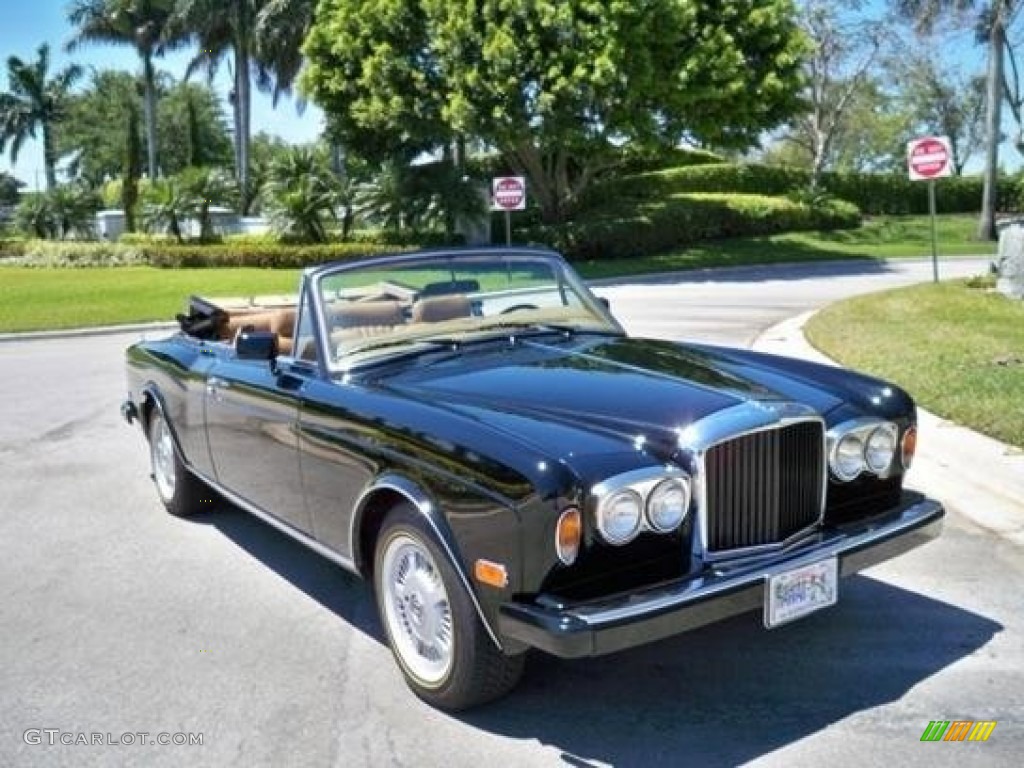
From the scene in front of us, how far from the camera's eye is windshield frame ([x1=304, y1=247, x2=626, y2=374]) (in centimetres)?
445

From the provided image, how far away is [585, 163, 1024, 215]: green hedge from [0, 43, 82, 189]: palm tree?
1949 inches

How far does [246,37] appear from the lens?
41500mm

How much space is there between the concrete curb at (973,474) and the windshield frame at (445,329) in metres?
2.35

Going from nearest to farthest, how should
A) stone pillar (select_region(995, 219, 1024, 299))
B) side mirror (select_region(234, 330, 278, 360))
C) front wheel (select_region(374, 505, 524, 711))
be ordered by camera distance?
front wheel (select_region(374, 505, 524, 711)) → side mirror (select_region(234, 330, 278, 360)) → stone pillar (select_region(995, 219, 1024, 299))

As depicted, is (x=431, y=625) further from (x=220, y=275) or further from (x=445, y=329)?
(x=220, y=275)

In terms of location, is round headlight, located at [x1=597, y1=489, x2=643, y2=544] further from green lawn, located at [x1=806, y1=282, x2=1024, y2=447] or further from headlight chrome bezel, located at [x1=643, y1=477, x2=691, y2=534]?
green lawn, located at [x1=806, y1=282, x2=1024, y2=447]

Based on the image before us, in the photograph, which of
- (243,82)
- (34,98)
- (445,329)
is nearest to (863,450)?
(445,329)

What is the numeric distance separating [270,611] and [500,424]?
1783mm

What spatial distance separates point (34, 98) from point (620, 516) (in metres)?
77.6

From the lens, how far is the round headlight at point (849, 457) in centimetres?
386

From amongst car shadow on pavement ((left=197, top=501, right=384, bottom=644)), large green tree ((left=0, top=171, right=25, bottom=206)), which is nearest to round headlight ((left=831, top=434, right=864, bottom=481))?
car shadow on pavement ((left=197, top=501, right=384, bottom=644))

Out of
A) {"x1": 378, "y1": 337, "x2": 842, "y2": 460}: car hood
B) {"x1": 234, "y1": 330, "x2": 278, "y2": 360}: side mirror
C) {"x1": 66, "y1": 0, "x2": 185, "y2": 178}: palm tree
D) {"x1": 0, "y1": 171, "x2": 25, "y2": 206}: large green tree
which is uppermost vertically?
{"x1": 66, "y1": 0, "x2": 185, "y2": 178}: palm tree

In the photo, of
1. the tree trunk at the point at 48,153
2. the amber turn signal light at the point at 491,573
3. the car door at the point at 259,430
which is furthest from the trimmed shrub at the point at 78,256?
the tree trunk at the point at 48,153

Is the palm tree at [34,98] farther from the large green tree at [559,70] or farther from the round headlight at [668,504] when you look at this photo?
the round headlight at [668,504]
